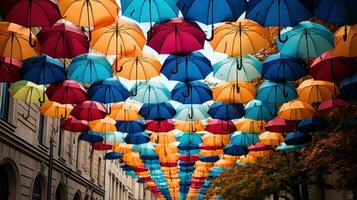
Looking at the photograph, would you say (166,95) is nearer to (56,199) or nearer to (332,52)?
(332,52)

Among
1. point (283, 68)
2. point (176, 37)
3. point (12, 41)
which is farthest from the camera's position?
point (283, 68)

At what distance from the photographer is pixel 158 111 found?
705 inches

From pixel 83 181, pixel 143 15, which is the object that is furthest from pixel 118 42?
pixel 83 181

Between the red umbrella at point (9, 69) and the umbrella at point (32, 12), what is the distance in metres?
2.72

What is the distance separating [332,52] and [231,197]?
1821cm

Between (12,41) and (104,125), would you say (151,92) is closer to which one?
(104,125)

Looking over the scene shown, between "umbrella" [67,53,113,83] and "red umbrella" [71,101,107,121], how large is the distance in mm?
2409

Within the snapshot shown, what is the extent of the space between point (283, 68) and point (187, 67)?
2.63 meters

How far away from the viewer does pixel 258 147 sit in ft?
72.2

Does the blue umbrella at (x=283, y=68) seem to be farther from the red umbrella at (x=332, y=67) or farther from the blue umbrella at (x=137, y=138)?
the blue umbrella at (x=137, y=138)

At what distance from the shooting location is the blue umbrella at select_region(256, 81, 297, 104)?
15.1 meters

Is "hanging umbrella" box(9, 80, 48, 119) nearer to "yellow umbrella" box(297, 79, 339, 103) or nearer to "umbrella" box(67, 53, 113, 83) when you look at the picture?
"umbrella" box(67, 53, 113, 83)

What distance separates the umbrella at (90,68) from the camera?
1441 cm

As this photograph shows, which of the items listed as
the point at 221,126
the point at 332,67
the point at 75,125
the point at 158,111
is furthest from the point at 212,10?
the point at 75,125
